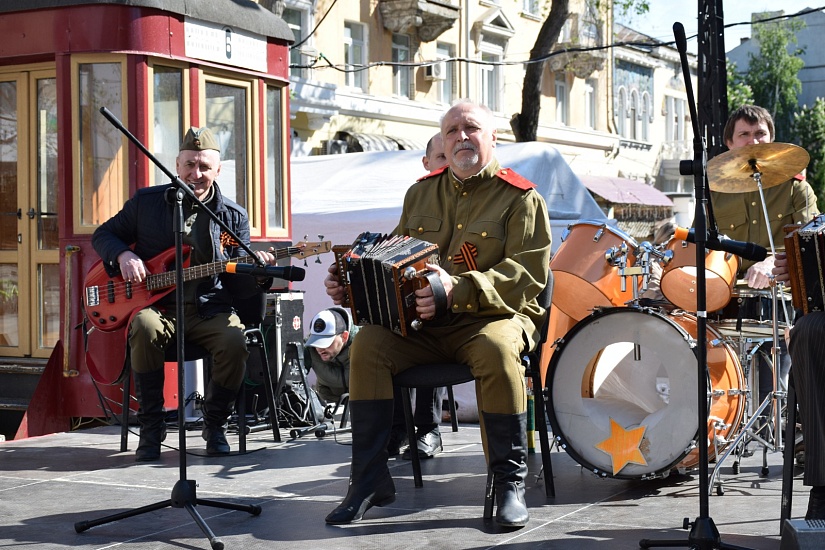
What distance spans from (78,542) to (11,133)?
194 inches

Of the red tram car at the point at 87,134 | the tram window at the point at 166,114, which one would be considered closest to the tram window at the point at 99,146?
the red tram car at the point at 87,134

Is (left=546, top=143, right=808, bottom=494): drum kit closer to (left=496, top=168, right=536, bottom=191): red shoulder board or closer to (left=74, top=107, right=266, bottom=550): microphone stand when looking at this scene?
(left=496, top=168, right=536, bottom=191): red shoulder board

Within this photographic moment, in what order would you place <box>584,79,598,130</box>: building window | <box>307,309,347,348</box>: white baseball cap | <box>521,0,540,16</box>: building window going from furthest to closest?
<box>584,79,598,130</box>: building window, <box>521,0,540,16</box>: building window, <box>307,309,347,348</box>: white baseball cap

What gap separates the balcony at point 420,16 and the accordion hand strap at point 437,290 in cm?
2239

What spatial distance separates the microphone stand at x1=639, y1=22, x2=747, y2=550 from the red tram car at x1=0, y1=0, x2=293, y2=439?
474 centimetres

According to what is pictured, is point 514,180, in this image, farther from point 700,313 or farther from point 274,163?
point 274,163

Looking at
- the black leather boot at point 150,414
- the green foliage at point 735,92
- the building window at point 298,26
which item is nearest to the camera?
the black leather boot at point 150,414

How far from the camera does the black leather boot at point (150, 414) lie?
6.56m

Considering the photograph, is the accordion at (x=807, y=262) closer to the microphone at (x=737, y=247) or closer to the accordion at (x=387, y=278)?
the microphone at (x=737, y=247)

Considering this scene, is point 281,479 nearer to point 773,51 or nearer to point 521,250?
point 521,250

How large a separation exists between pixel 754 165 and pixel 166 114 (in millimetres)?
4379

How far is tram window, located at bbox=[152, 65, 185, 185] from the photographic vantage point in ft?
26.8

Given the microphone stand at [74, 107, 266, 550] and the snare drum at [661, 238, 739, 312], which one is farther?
the snare drum at [661, 238, 739, 312]

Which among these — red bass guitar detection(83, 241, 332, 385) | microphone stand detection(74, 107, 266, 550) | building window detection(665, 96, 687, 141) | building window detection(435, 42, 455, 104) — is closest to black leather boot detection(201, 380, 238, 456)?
red bass guitar detection(83, 241, 332, 385)
